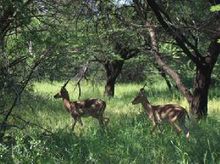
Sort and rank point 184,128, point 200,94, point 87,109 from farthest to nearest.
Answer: point 200,94, point 87,109, point 184,128

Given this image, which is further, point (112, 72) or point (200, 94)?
point (112, 72)

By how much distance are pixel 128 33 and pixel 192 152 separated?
576 cm

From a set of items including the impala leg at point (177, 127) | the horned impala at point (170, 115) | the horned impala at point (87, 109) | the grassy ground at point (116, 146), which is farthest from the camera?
the horned impala at point (87, 109)

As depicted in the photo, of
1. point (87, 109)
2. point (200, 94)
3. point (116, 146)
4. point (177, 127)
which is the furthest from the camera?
point (200, 94)

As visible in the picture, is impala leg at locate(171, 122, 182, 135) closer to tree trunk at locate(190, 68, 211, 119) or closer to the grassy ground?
the grassy ground

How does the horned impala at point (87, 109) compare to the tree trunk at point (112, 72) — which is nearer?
the horned impala at point (87, 109)

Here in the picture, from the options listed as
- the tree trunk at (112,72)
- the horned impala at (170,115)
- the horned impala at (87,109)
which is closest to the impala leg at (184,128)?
the horned impala at (170,115)

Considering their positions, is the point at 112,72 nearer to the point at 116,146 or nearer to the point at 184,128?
the point at 184,128

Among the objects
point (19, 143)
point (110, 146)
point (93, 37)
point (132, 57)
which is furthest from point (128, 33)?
point (132, 57)

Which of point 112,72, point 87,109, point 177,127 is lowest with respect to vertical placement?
point 177,127

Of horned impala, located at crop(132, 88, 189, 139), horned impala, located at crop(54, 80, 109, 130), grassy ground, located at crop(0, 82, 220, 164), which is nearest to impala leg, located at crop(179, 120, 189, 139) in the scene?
horned impala, located at crop(132, 88, 189, 139)

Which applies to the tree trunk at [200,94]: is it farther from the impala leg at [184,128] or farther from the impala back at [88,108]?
the impala leg at [184,128]

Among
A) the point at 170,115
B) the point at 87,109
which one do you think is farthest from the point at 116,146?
the point at 87,109

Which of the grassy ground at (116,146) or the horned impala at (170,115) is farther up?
the horned impala at (170,115)
